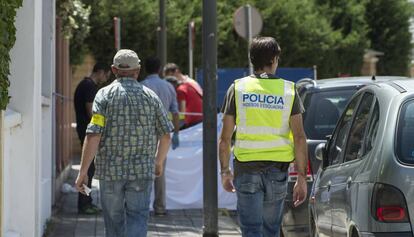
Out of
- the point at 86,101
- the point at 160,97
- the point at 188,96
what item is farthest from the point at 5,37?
the point at 188,96

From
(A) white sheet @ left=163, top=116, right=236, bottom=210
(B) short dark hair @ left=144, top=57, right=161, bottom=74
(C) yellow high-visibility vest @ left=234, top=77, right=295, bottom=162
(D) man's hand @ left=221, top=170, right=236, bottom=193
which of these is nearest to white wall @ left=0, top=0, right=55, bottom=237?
(D) man's hand @ left=221, top=170, right=236, bottom=193

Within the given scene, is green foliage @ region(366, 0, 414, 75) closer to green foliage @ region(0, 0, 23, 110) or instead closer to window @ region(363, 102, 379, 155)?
window @ region(363, 102, 379, 155)

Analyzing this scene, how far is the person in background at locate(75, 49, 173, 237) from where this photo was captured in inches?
280

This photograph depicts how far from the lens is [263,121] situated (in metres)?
6.50

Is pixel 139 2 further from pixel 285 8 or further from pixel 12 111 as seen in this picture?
pixel 12 111

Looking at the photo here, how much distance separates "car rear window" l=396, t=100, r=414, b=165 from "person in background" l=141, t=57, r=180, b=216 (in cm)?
585

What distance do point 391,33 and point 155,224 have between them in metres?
24.9

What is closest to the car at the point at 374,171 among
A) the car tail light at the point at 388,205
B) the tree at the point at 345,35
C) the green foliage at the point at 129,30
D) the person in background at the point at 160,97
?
the car tail light at the point at 388,205

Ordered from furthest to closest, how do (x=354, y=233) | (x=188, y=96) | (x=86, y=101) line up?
(x=188, y=96) → (x=86, y=101) → (x=354, y=233)

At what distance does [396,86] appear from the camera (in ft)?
20.4

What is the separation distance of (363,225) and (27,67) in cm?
372

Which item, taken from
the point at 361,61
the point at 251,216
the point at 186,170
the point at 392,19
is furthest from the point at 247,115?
the point at 392,19

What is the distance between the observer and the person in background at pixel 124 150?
23.4 feet

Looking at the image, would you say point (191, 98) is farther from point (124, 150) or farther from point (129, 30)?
point (129, 30)
